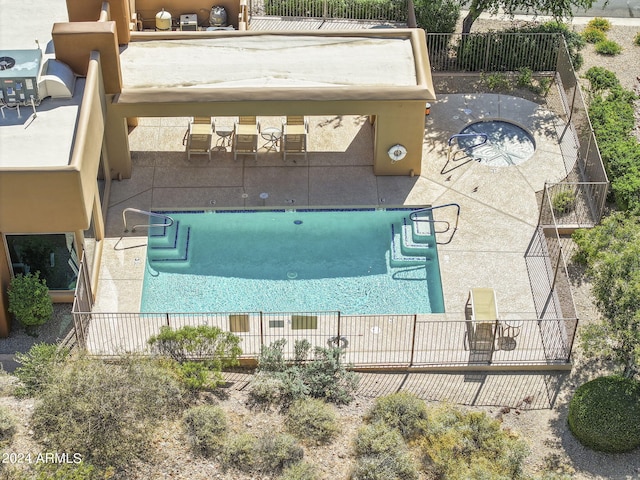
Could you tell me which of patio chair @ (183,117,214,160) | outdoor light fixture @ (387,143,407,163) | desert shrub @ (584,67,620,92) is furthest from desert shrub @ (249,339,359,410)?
desert shrub @ (584,67,620,92)

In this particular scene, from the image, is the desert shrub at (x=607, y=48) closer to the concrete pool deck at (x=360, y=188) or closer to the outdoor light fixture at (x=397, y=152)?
the concrete pool deck at (x=360, y=188)

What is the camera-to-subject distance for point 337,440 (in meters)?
21.1

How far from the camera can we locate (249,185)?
2888cm

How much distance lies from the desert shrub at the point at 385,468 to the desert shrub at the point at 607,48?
20.0m

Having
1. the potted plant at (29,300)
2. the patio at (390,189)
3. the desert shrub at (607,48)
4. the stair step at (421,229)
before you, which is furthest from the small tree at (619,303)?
the desert shrub at (607,48)

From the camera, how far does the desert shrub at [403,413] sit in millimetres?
21297

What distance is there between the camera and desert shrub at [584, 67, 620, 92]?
32406 millimetres

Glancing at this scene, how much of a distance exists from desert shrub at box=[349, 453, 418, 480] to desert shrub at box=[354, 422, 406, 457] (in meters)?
0.16

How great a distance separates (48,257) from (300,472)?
8.75 metres

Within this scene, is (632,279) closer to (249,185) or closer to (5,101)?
(249,185)

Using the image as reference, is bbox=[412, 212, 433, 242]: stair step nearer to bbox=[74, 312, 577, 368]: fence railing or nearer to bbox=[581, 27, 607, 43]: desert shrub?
bbox=[74, 312, 577, 368]: fence railing

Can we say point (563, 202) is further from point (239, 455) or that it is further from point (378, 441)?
point (239, 455)

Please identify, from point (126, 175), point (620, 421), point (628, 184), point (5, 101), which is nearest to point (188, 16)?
point (126, 175)

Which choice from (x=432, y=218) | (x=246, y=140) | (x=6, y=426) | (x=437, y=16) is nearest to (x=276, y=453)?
(x=6, y=426)
